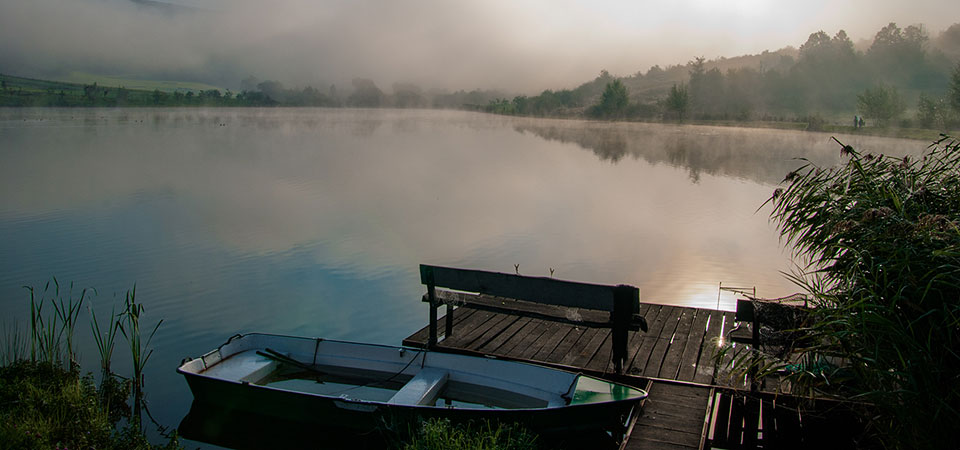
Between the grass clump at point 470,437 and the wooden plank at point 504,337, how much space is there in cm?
235

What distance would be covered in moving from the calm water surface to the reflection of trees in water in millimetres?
2277

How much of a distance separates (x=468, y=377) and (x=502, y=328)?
83.5 inches

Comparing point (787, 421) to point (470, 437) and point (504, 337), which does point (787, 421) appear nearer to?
point (470, 437)

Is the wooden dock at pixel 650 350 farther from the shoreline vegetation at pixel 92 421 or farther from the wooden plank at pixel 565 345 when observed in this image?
the shoreline vegetation at pixel 92 421

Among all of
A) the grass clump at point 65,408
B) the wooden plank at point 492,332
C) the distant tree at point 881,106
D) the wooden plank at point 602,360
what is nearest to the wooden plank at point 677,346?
the wooden plank at point 602,360

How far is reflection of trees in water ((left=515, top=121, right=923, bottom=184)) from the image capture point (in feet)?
159

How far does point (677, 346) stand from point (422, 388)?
3.37m

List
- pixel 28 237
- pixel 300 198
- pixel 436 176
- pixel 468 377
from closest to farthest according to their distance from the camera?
pixel 468 377
pixel 28 237
pixel 300 198
pixel 436 176

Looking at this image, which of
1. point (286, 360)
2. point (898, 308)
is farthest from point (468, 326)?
point (898, 308)

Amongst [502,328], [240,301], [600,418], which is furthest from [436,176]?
[600,418]

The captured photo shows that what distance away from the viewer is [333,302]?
12.9m

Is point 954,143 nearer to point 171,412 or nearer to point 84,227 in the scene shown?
point 171,412

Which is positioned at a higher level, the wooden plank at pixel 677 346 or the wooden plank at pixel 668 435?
the wooden plank at pixel 677 346

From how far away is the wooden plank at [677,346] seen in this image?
25.7 ft
